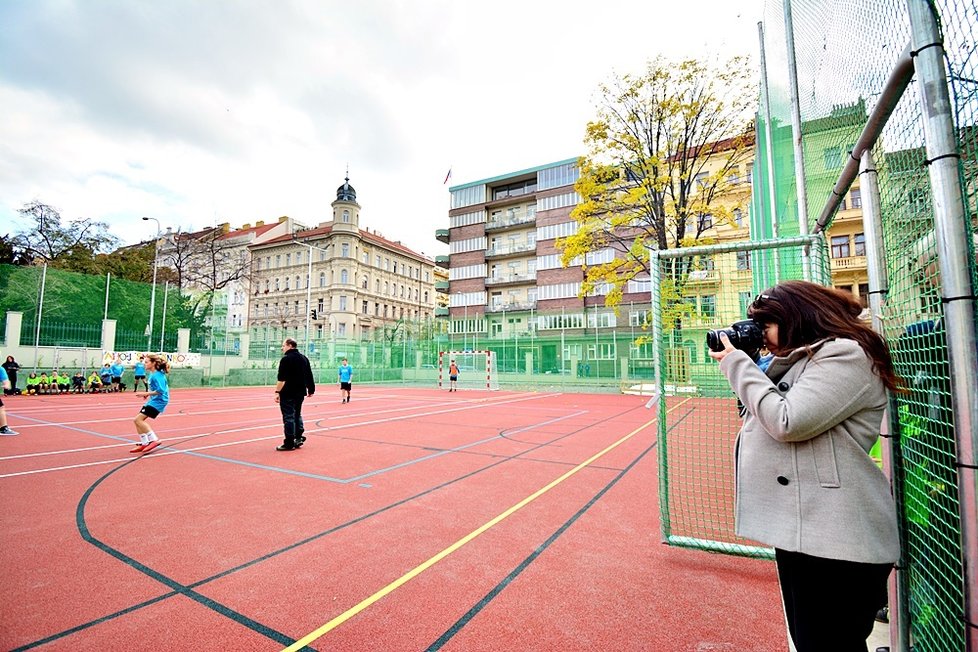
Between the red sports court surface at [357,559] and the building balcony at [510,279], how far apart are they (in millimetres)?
44555

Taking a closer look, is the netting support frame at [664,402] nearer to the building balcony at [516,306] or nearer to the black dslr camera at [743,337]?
the black dslr camera at [743,337]

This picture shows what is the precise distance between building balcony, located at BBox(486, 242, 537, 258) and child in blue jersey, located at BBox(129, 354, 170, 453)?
150ft

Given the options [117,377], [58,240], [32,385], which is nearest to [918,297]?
[117,377]

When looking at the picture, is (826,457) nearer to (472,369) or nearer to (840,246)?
(840,246)

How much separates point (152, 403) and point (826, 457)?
9566 millimetres

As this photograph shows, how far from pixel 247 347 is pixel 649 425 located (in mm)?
27775

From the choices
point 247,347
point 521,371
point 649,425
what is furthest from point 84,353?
point 649,425

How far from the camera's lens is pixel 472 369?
3250 cm

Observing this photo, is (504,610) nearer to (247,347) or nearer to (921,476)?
(921,476)

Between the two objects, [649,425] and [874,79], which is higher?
[874,79]

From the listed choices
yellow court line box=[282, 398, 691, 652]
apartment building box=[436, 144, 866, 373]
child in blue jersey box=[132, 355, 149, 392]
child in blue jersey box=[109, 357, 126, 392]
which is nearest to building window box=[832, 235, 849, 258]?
apartment building box=[436, 144, 866, 373]

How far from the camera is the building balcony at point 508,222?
171ft

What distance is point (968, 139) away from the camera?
157 centimetres

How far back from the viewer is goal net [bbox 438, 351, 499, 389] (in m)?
30.3
